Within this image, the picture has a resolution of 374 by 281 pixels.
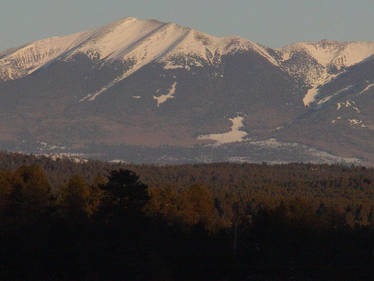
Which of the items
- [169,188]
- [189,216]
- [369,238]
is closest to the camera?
[369,238]

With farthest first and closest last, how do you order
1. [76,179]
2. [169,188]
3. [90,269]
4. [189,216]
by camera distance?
1. [169,188]
2. [189,216]
3. [76,179]
4. [90,269]

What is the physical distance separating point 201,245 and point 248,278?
34.3ft

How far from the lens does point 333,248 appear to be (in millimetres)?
115750

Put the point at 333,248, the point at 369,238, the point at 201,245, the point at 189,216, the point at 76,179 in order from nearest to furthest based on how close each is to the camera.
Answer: the point at 201,245
the point at 333,248
the point at 369,238
the point at 76,179
the point at 189,216

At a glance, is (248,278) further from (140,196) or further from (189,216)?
(189,216)

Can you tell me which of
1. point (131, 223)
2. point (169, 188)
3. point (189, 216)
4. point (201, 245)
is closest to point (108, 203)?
point (131, 223)

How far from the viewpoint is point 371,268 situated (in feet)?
336

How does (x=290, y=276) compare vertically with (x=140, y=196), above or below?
below

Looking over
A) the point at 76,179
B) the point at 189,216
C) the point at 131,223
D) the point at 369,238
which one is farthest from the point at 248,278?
the point at 189,216

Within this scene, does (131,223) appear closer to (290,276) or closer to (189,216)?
(290,276)

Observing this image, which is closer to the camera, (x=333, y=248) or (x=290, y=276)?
(x=290, y=276)

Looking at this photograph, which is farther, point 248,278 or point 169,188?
point 169,188

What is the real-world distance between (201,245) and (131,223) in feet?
45.9

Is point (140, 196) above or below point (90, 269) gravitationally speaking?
above
